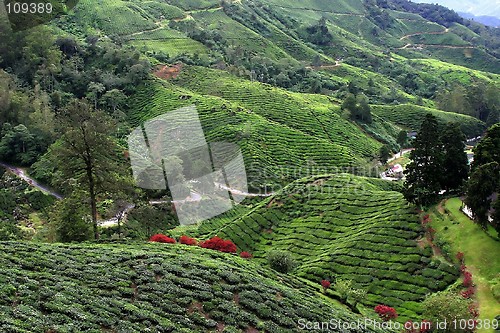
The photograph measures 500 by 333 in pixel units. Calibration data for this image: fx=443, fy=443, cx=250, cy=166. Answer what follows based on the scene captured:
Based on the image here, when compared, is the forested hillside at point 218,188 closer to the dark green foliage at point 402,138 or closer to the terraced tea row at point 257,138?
the terraced tea row at point 257,138

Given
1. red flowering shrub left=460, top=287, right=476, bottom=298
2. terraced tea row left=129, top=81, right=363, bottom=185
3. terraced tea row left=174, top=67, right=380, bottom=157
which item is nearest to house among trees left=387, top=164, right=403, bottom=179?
terraced tea row left=174, top=67, right=380, bottom=157

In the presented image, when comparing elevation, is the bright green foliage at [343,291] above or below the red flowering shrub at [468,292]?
below

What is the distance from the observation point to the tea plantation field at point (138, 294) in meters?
20.0

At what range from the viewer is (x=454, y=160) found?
46.3 m

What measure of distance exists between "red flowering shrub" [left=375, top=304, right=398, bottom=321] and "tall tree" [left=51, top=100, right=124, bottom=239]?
24.3 metres

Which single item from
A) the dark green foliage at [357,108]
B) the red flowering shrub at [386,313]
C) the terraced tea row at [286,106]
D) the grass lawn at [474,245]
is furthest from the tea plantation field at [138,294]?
the dark green foliage at [357,108]

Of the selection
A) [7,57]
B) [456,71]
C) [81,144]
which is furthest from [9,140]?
[456,71]

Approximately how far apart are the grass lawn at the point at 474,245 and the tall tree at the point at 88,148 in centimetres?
3027

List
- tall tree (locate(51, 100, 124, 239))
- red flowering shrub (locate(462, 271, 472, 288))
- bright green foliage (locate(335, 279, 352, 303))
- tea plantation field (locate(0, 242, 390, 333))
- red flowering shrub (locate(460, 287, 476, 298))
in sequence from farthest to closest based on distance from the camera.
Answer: tall tree (locate(51, 100, 124, 239)) → bright green foliage (locate(335, 279, 352, 303)) → red flowering shrub (locate(462, 271, 472, 288)) → red flowering shrub (locate(460, 287, 476, 298)) → tea plantation field (locate(0, 242, 390, 333))

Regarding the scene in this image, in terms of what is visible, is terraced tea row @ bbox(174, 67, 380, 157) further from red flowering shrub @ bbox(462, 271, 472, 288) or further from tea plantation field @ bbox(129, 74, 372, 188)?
red flowering shrub @ bbox(462, 271, 472, 288)

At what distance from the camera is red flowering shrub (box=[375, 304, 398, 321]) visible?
3397 centimetres

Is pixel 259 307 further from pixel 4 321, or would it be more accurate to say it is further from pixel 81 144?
pixel 81 144

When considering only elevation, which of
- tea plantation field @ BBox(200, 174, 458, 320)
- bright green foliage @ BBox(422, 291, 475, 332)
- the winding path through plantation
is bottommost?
the winding path through plantation

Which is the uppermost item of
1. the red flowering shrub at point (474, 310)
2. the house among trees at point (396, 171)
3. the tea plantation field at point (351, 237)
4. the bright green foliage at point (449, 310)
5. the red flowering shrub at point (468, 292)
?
the bright green foliage at point (449, 310)
